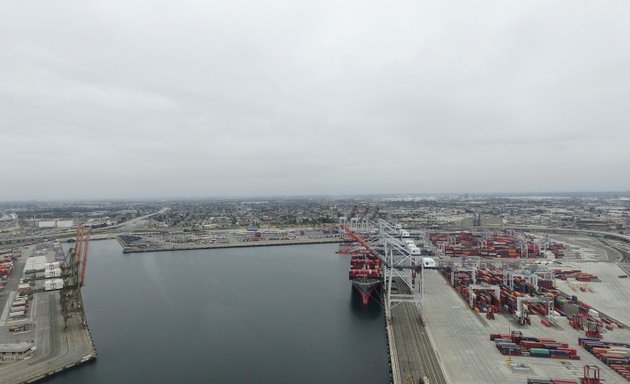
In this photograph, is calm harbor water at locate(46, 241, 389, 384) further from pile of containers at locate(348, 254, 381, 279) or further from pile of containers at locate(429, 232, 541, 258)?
pile of containers at locate(429, 232, 541, 258)

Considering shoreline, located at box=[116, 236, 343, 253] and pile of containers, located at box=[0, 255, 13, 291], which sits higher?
pile of containers, located at box=[0, 255, 13, 291]

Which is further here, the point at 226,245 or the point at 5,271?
the point at 226,245

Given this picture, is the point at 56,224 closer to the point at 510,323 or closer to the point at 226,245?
the point at 226,245

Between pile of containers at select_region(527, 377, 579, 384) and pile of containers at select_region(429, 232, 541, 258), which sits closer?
pile of containers at select_region(527, 377, 579, 384)

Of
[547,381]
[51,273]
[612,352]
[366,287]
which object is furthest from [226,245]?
[612,352]

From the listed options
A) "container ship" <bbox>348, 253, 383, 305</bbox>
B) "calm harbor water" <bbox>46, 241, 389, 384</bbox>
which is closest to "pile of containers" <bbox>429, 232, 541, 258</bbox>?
"calm harbor water" <bbox>46, 241, 389, 384</bbox>

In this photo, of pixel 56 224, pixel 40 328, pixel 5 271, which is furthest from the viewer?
pixel 56 224

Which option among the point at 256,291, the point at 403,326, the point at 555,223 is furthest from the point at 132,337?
the point at 555,223
